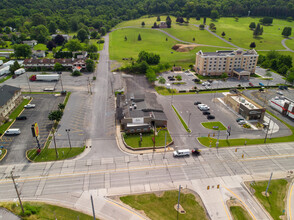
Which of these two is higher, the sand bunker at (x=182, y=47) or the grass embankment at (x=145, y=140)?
the sand bunker at (x=182, y=47)

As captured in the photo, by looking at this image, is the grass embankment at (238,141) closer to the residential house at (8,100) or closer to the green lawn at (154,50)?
the residential house at (8,100)

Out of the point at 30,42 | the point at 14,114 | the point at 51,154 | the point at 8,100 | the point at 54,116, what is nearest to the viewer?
the point at 51,154

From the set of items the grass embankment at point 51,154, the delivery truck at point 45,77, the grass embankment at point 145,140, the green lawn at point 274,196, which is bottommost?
the green lawn at point 274,196

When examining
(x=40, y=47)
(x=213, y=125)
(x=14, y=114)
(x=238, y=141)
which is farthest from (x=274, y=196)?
(x=40, y=47)

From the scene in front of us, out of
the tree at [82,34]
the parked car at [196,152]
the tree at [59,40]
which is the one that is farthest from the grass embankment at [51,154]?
the tree at [82,34]

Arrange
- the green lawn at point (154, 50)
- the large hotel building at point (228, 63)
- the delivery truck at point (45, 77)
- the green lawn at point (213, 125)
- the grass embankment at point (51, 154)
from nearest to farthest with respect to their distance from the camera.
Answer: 1. the grass embankment at point (51, 154)
2. the green lawn at point (213, 125)
3. the delivery truck at point (45, 77)
4. the large hotel building at point (228, 63)
5. the green lawn at point (154, 50)

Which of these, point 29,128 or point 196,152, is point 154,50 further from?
point 196,152
